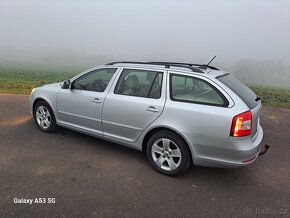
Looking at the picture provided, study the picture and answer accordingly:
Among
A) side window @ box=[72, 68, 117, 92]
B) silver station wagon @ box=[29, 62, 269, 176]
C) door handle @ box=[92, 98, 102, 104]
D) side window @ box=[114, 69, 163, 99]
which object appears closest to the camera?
silver station wagon @ box=[29, 62, 269, 176]

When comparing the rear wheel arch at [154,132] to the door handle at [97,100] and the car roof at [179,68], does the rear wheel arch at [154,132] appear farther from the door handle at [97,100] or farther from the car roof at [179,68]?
the door handle at [97,100]

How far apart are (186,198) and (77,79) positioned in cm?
288

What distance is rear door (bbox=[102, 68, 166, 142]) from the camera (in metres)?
3.90

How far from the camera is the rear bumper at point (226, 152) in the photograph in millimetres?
3357

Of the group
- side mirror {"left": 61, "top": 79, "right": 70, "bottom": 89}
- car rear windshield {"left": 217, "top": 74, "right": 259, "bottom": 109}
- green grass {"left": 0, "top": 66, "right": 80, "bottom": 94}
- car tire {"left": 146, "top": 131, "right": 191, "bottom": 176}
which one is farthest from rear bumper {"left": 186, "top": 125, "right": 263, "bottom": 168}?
green grass {"left": 0, "top": 66, "right": 80, "bottom": 94}

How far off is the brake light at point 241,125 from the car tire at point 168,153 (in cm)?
70

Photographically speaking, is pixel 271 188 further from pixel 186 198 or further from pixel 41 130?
pixel 41 130

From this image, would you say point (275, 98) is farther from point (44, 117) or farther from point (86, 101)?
point (44, 117)

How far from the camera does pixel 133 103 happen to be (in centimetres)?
405

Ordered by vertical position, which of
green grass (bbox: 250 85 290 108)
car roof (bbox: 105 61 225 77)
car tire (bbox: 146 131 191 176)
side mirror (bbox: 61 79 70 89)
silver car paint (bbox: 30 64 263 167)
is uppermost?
car roof (bbox: 105 61 225 77)

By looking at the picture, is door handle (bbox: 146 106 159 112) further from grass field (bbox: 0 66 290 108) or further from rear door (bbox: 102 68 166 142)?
grass field (bbox: 0 66 290 108)

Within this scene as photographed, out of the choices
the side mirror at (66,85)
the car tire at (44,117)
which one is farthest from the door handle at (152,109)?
the car tire at (44,117)

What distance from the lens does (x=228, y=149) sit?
11.1 ft

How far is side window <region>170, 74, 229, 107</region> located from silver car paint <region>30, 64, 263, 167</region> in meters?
0.06
